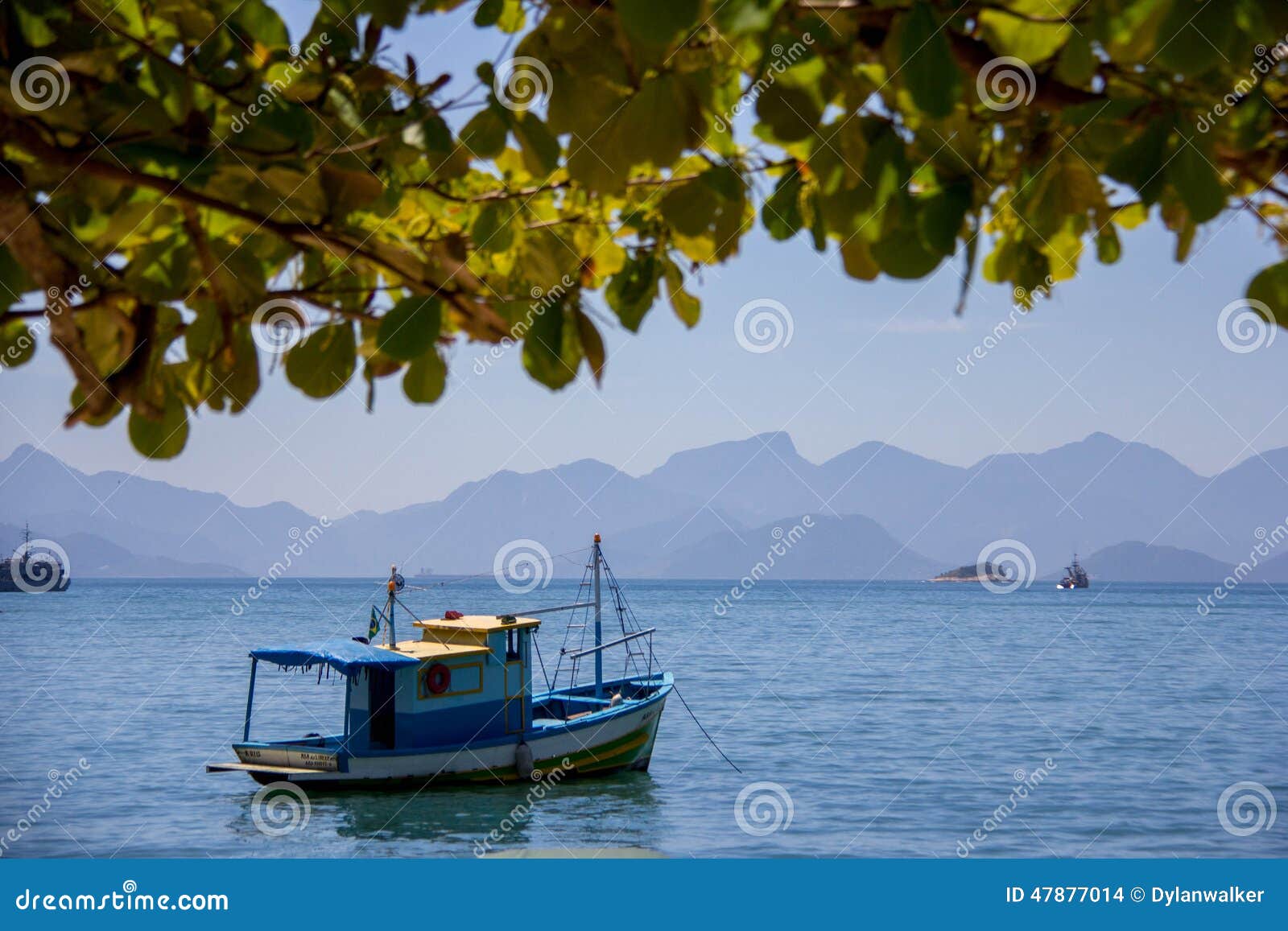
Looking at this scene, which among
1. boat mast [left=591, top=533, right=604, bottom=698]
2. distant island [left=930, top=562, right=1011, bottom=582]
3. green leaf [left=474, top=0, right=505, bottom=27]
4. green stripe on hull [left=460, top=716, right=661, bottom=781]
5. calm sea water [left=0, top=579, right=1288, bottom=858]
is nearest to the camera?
green leaf [left=474, top=0, right=505, bottom=27]

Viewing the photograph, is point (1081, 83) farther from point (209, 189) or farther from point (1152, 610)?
point (1152, 610)

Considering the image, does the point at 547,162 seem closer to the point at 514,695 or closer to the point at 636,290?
the point at 636,290

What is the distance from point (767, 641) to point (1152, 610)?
39.7 metres

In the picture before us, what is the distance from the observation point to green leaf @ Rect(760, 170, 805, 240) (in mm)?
1407

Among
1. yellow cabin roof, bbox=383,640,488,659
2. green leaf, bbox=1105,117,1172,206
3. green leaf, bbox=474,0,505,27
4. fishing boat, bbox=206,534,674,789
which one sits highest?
green leaf, bbox=474,0,505,27

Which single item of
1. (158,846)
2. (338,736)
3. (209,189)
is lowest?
(158,846)

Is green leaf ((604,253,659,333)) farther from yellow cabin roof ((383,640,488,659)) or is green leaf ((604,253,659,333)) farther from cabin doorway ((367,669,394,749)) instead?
cabin doorway ((367,669,394,749))

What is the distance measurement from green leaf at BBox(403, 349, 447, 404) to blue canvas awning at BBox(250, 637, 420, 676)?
40.0 ft

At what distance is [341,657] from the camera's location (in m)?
13.2

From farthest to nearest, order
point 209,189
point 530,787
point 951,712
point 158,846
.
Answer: point 951,712, point 530,787, point 158,846, point 209,189

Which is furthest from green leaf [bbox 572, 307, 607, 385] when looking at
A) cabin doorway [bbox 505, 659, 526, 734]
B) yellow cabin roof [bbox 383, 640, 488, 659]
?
cabin doorway [bbox 505, 659, 526, 734]

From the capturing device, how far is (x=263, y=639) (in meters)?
45.0

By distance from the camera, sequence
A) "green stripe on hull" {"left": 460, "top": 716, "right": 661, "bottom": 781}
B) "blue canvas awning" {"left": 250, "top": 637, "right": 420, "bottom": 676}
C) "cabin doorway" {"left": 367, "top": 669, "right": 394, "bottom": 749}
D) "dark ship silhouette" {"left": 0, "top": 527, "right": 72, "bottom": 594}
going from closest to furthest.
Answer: "blue canvas awning" {"left": 250, "top": 637, "right": 420, "bottom": 676}, "cabin doorway" {"left": 367, "top": 669, "right": 394, "bottom": 749}, "green stripe on hull" {"left": 460, "top": 716, "right": 661, "bottom": 781}, "dark ship silhouette" {"left": 0, "top": 527, "right": 72, "bottom": 594}

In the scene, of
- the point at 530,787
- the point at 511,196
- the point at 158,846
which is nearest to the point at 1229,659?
the point at 530,787
